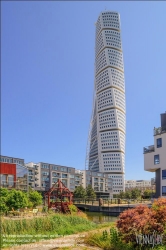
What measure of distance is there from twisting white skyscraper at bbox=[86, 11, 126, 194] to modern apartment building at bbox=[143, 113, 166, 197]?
34001 millimetres

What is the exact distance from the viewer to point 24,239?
5156 mm

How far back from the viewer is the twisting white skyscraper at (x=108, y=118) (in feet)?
161

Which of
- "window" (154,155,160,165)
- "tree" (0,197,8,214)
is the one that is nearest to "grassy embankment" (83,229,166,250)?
"tree" (0,197,8,214)

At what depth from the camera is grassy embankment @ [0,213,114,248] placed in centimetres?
517

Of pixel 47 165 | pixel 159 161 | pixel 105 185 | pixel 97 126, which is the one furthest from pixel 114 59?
pixel 159 161

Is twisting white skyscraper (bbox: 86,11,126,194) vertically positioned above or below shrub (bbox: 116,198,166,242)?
above

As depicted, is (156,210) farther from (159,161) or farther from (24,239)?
(159,161)

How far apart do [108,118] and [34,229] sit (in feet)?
149

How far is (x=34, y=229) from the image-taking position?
587 centimetres

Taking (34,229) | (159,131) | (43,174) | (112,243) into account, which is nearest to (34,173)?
(43,174)

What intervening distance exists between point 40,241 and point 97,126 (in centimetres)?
4637

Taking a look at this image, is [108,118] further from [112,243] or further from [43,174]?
[112,243]

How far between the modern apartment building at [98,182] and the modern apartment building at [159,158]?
2372 centimetres

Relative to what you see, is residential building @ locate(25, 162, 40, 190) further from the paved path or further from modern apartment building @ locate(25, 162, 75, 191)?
the paved path
